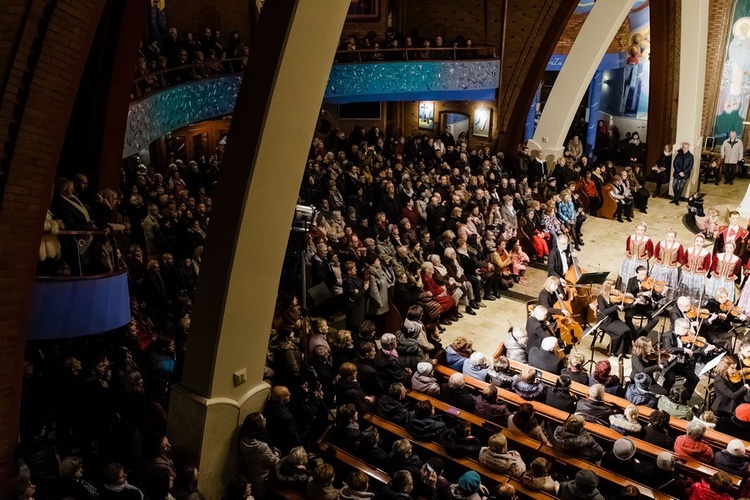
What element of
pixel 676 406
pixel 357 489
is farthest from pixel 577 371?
pixel 357 489

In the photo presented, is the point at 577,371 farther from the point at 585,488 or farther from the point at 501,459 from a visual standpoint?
the point at 585,488

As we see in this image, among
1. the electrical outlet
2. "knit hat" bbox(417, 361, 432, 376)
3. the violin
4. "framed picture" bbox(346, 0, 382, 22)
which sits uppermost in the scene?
"framed picture" bbox(346, 0, 382, 22)

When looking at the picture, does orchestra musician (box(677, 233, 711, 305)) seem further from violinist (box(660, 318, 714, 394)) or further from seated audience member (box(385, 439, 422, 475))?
seated audience member (box(385, 439, 422, 475))

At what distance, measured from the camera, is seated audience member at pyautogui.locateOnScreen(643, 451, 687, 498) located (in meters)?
6.38

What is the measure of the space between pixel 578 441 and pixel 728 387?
2.47 meters

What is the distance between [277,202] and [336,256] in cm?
449

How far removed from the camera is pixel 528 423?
7184mm

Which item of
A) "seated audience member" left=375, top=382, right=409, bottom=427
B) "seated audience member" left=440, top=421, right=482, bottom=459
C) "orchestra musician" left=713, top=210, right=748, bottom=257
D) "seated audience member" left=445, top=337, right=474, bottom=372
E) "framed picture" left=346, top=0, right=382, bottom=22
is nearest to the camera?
"seated audience member" left=440, top=421, right=482, bottom=459

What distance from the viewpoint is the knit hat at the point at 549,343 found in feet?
28.9

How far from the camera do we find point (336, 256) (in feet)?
35.2

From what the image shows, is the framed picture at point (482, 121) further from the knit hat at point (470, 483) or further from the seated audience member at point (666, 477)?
the knit hat at point (470, 483)

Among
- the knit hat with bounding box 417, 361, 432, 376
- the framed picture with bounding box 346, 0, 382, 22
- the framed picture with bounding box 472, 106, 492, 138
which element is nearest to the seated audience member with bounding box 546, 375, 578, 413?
the knit hat with bounding box 417, 361, 432, 376

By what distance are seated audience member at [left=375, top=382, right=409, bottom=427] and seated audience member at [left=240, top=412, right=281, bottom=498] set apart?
4.12 ft

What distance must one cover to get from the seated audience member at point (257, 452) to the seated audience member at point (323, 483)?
666 mm
